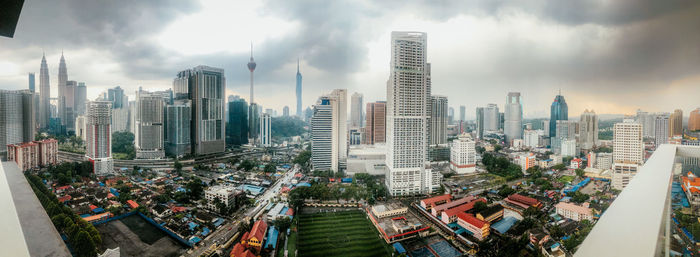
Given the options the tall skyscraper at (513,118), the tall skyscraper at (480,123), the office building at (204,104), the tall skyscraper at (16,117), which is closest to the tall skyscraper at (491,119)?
the tall skyscraper at (480,123)

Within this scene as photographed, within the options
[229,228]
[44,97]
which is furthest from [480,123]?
[44,97]

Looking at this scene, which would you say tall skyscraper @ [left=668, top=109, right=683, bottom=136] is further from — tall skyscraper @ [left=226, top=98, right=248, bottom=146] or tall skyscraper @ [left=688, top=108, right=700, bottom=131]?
tall skyscraper @ [left=226, top=98, right=248, bottom=146]

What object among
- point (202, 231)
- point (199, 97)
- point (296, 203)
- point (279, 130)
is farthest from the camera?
point (279, 130)

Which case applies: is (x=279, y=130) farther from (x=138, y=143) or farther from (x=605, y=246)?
(x=605, y=246)

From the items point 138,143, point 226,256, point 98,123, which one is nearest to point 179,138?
point 138,143

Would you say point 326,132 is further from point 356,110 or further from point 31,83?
point 356,110

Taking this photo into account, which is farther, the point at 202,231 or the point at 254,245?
the point at 202,231

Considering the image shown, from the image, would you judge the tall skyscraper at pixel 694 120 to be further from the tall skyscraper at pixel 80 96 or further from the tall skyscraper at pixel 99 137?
the tall skyscraper at pixel 80 96
